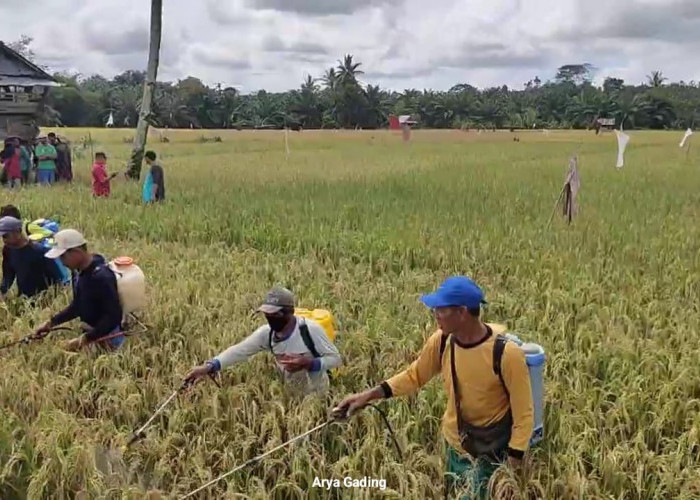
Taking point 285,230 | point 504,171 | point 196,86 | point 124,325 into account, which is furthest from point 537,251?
point 196,86

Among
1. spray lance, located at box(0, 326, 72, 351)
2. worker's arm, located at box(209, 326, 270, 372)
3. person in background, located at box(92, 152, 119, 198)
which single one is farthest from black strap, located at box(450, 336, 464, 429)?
person in background, located at box(92, 152, 119, 198)

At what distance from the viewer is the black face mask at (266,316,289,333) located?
13.0 ft

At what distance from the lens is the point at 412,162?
77.9 feet

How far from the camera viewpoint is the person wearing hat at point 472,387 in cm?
295

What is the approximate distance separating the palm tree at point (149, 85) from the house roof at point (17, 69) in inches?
230

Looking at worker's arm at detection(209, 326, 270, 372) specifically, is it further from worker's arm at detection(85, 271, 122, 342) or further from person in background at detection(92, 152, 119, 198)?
person in background at detection(92, 152, 119, 198)

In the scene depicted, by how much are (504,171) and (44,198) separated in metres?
11.5

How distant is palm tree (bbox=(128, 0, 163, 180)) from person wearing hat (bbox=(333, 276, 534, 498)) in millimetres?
14740

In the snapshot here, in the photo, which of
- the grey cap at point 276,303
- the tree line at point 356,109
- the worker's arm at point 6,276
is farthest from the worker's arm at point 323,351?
the tree line at point 356,109

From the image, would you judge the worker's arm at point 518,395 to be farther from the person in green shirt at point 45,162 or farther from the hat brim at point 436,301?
the person in green shirt at point 45,162

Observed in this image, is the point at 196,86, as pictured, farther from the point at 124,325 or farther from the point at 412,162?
the point at 124,325

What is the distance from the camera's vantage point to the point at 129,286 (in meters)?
5.29

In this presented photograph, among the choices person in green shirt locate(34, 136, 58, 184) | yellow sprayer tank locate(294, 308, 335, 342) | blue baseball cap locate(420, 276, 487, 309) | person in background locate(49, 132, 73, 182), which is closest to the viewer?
blue baseball cap locate(420, 276, 487, 309)

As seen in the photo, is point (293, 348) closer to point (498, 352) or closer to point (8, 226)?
point (498, 352)
